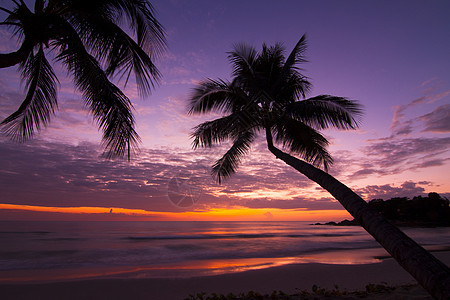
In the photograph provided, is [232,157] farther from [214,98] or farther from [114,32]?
[114,32]

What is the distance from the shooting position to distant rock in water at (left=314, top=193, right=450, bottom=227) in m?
49.8

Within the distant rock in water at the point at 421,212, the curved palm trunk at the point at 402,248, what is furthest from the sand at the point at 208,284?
the distant rock in water at the point at 421,212

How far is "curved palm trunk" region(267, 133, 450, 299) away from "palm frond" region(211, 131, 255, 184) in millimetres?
5068

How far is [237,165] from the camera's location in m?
10.1

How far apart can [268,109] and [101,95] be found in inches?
166

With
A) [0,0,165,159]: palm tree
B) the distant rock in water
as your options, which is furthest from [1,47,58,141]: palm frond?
the distant rock in water

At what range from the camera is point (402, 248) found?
8.72ft

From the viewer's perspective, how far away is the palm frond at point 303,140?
784cm

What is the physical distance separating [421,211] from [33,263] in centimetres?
6561

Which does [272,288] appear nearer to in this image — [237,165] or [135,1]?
[237,165]

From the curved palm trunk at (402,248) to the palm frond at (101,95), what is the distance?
3.73 meters

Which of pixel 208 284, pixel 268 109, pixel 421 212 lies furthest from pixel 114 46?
pixel 421 212

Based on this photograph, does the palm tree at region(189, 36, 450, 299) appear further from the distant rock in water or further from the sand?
the distant rock in water

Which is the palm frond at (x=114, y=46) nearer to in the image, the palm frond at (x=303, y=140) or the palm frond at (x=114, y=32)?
the palm frond at (x=114, y=32)
